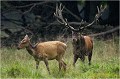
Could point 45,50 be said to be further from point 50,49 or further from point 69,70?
point 69,70

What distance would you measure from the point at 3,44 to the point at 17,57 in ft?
13.5

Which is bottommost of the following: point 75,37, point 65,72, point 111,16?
point 65,72

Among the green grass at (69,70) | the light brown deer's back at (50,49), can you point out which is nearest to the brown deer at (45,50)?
the light brown deer's back at (50,49)

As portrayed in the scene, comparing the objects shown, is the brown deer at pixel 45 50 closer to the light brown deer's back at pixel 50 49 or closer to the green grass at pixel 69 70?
the light brown deer's back at pixel 50 49

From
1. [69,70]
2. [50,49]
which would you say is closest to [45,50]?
[50,49]

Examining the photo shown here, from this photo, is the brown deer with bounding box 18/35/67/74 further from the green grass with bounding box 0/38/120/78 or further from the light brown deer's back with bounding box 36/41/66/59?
the green grass with bounding box 0/38/120/78

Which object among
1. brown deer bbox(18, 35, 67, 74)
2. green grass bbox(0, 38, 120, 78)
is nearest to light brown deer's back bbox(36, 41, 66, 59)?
brown deer bbox(18, 35, 67, 74)

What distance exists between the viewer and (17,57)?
1372 cm

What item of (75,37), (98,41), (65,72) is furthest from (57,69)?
(98,41)

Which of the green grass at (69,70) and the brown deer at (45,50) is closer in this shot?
the green grass at (69,70)

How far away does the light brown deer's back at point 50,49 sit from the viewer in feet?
35.6

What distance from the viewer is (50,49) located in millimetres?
10898

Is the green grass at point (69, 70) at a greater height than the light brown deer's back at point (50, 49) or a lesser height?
lesser

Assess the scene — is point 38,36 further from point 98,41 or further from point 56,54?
point 56,54
